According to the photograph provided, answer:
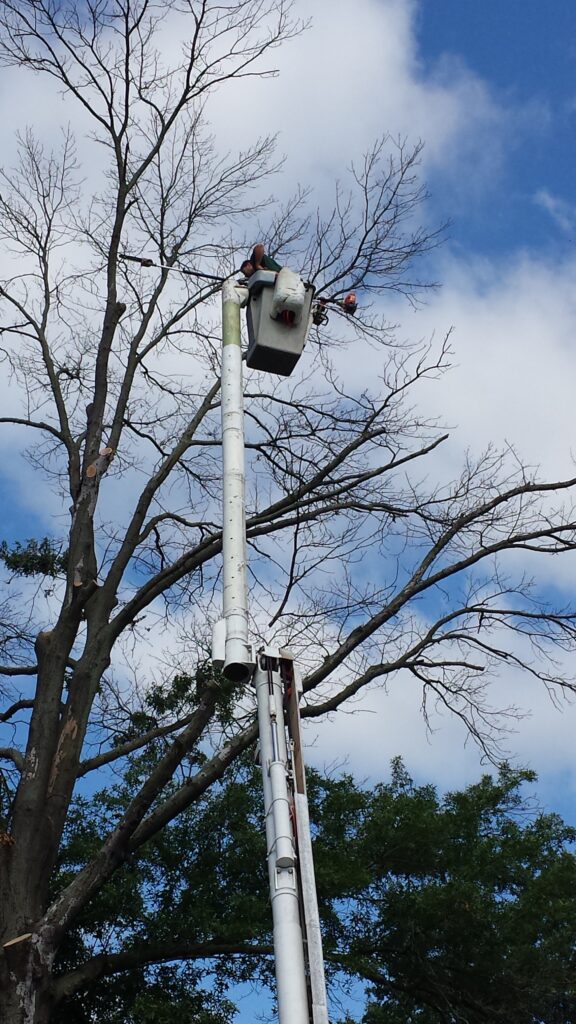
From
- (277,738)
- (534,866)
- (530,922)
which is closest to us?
(277,738)

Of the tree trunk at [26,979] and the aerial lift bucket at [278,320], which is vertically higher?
the aerial lift bucket at [278,320]

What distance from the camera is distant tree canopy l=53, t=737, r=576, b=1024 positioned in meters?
10.2

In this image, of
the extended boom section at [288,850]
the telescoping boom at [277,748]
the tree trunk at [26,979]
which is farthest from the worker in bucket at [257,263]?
the tree trunk at [26,979]

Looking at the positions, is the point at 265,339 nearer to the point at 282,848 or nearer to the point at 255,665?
the point at 255,665

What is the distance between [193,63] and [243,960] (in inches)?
350

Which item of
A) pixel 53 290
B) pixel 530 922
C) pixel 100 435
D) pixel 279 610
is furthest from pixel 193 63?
pixel 530 922

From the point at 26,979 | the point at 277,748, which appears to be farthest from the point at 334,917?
the point at 277,748

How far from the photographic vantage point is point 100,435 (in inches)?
442

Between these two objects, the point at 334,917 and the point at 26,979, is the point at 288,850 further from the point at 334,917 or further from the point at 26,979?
the point at 334,917

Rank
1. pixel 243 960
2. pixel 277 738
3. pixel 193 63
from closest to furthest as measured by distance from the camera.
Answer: pixel 277 738, pixel 243 960, pixel 193 63

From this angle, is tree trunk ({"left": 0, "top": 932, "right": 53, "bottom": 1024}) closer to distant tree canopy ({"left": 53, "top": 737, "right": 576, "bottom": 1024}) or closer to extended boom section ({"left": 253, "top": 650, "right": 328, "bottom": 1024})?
distant tree canopy ({"left": 53, "top": 737, "right": 576, "bottom": 1024})

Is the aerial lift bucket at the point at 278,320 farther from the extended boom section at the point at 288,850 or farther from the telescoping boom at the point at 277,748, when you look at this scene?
the extended boom section at the point at 288,850

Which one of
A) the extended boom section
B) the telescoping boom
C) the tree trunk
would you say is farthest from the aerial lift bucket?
the tree trunk

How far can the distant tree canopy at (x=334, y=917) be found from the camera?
10.2 metres
